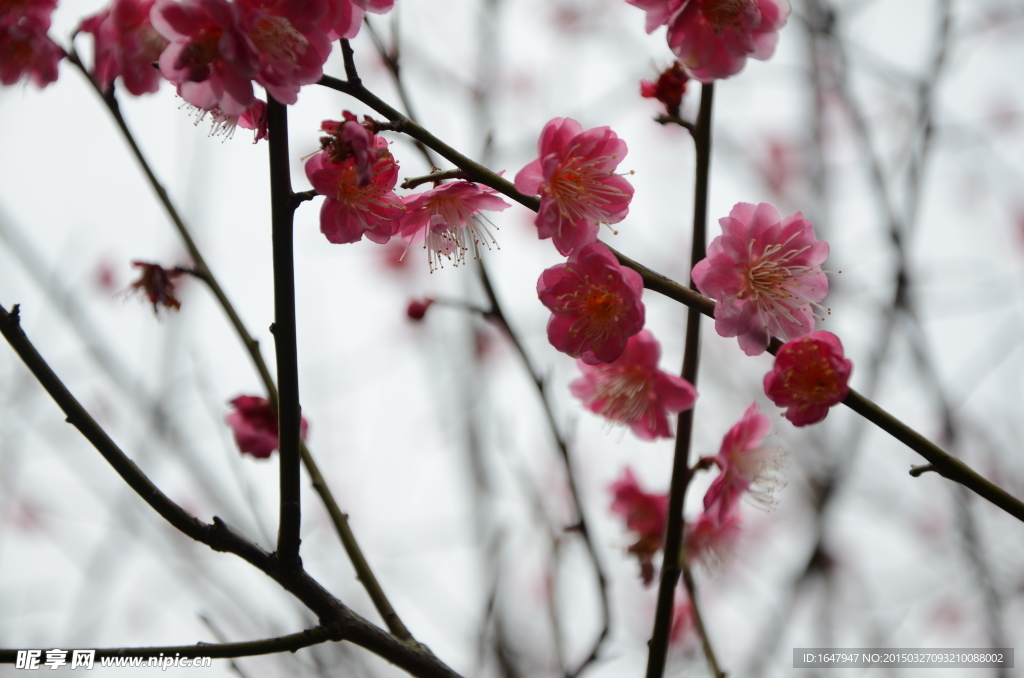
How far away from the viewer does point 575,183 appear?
1175 mm

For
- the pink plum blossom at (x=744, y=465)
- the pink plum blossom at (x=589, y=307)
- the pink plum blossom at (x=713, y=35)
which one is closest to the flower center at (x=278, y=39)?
the pink plum blossom at (x=589, y=307)

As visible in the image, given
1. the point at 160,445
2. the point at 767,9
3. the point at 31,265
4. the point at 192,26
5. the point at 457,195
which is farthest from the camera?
the point at 160,445

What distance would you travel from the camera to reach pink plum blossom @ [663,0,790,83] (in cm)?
123

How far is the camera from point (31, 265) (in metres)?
2.12

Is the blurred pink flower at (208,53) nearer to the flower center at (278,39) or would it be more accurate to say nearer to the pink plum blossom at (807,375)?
the flower center at (278,39)

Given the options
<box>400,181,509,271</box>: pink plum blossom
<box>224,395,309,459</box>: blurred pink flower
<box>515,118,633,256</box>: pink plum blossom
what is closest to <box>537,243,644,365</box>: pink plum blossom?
<box>515,118,633,256</box>: pink plum blossom

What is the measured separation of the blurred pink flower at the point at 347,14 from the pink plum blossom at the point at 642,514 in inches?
47.0

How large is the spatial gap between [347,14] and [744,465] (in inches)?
45.6

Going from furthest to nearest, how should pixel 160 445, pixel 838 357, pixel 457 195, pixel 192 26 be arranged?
pixel 160 445 < pixel 457 195 < pixel 838 357 < pixel 192 26

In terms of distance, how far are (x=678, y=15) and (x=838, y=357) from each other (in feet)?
2.11

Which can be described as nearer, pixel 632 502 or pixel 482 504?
pixel 632 502

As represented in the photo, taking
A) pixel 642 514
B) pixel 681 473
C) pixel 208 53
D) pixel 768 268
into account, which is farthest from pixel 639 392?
pixel 208 53

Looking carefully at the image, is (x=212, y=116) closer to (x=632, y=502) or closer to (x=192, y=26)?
(x=192, y=26)

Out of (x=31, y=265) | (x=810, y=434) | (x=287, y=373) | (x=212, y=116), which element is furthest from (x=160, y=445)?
(x=810, y=434)
